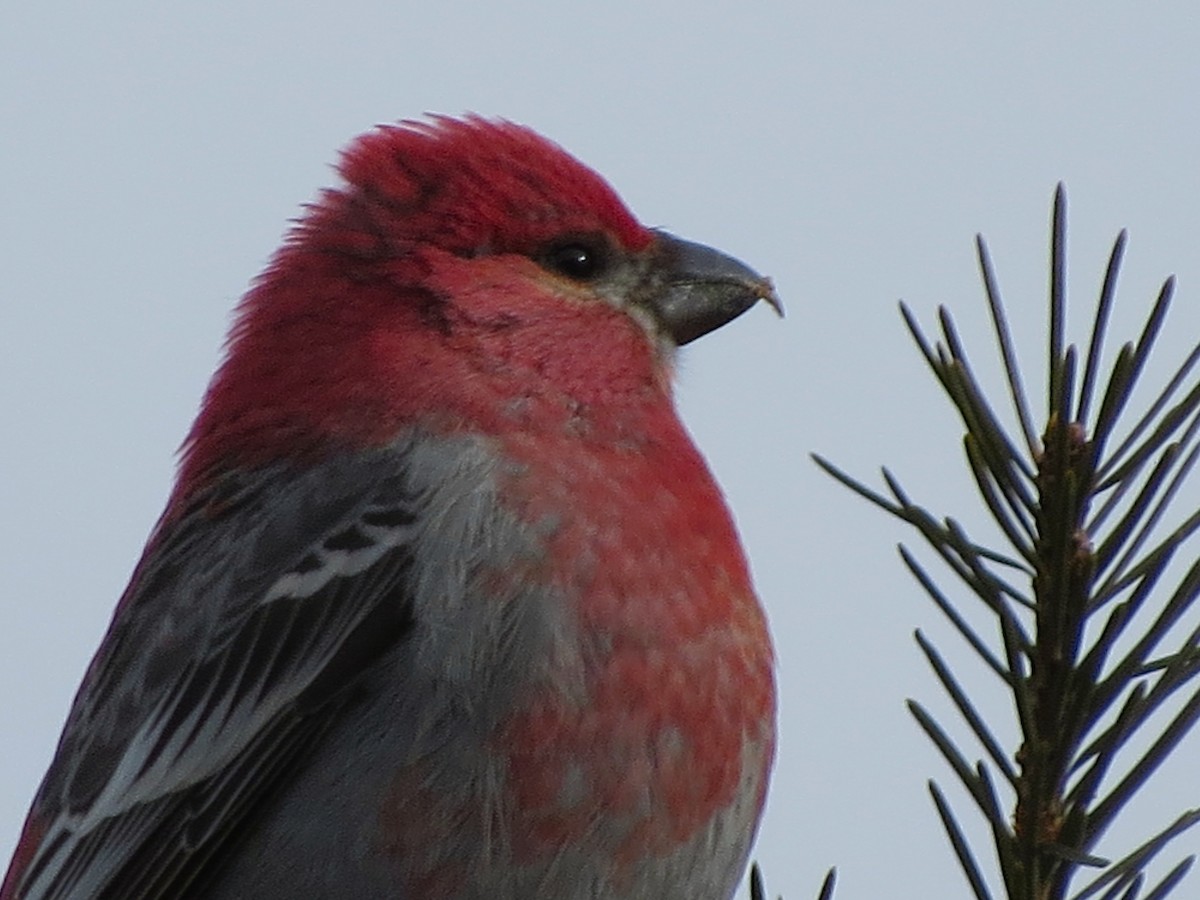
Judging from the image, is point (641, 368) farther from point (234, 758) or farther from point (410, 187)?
point (234, 758)

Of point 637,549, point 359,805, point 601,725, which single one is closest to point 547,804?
point 601,725

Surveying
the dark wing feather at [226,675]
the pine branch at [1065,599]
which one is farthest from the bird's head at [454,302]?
the pine branch at [1065,599]

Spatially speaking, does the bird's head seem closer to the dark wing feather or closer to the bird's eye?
the bird's eye

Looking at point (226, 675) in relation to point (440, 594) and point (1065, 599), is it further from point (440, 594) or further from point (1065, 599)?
point (1065, 599)

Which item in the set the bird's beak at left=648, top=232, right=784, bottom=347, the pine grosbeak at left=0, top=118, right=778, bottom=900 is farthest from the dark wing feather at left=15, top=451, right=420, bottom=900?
the bird's beak at left=648, top=232, right=784, bottom=347

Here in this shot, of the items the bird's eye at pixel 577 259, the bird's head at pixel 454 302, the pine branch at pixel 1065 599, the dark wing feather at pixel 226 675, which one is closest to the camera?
the pine branch at pixel 1065 599

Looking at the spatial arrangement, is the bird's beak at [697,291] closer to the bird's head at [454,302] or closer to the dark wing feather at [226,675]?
the bird's head at [454,302]
